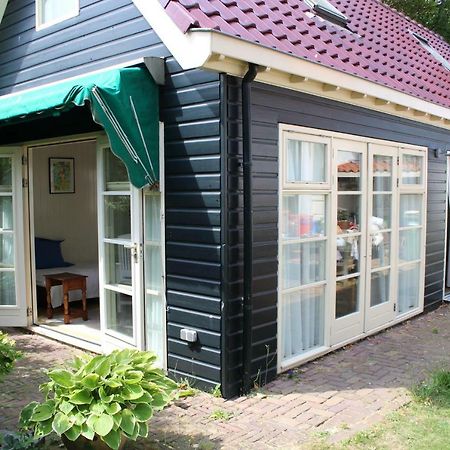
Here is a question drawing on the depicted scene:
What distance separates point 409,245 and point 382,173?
49.7 inches

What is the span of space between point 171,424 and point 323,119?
2.93 metres

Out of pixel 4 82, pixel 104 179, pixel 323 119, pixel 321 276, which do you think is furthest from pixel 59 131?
pixel 321 276

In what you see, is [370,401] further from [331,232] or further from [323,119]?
[323,119]

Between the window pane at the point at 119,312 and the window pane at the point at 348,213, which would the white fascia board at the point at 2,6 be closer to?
the window pane at the point at 119,312

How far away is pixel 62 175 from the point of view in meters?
8.19

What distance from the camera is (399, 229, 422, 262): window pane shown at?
21.0 ft

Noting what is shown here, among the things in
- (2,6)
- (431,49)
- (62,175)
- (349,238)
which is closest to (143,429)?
(349,238)

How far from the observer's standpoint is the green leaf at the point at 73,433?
271 centimetres

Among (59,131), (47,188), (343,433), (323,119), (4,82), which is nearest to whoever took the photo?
(343,433)

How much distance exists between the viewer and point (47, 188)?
26.4 feet

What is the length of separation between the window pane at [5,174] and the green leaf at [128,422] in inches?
158

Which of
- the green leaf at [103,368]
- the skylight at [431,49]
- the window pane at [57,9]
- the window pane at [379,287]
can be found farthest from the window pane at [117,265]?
the skylight at [431,49]

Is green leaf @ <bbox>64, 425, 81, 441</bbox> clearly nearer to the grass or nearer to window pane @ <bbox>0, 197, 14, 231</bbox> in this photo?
the grass

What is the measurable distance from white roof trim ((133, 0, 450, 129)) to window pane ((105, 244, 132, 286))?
185 cm
